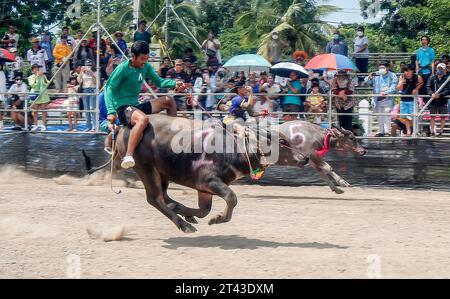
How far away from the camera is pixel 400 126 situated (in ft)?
50.3

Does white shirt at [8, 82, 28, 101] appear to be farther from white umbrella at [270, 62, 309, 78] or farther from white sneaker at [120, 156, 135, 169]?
white sneaker at [120, 156, 135, 169]

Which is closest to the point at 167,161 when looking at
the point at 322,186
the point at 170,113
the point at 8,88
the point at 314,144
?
the point at 170,113

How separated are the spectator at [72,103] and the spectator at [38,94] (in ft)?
1.49

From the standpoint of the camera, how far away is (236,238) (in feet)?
31.0

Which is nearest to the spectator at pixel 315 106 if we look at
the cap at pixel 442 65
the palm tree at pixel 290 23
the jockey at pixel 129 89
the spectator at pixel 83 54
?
the cap at pixel 442 65

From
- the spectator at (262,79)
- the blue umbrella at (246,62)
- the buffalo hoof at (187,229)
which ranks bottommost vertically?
the buffalo hoof at (187,229)

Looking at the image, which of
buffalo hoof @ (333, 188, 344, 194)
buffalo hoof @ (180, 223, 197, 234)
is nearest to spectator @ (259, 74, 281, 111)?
buffalo hoof @ (333, 188, 344, 194)

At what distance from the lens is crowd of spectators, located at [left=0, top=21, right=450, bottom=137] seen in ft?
50.6

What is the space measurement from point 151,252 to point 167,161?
4.13ft

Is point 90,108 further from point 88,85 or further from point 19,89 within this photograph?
point 19,89

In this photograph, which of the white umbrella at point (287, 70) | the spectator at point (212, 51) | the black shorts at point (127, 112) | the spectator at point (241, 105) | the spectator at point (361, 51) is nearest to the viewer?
the black shorts at point (127, 112)

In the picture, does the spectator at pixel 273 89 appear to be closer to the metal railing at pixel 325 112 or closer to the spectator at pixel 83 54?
the metal railing at pixel 325 112

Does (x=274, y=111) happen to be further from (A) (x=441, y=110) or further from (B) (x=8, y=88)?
(B) (x=8, y=88)

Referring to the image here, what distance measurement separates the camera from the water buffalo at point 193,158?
915cm
